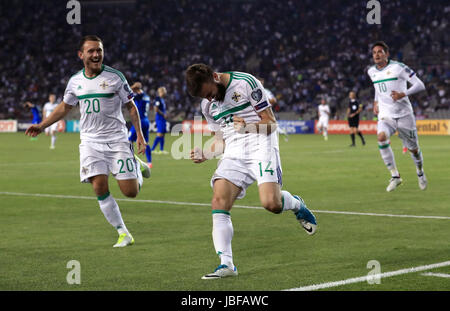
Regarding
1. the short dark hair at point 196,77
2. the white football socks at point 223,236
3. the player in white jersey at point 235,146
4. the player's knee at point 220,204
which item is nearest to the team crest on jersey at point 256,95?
the player in white jersey at point 235,146

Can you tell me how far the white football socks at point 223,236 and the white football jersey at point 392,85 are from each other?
8178 millimetres

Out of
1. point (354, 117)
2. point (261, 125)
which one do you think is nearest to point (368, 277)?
point (261, 125)

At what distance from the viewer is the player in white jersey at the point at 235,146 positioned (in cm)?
663

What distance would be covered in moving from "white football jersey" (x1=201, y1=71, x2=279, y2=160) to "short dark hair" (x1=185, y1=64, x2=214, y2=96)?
44 centimetres

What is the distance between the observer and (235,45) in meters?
52.5

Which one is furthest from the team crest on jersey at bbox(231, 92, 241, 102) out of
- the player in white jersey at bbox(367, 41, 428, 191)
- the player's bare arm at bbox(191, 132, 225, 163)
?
the player in white jersey at bbox(367, 41, 428, 191)

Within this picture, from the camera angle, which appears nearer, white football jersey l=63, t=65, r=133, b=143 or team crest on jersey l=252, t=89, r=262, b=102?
team crest on jersey l=252, t=89, r=262, b=102

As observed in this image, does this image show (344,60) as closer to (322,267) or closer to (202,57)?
(202,57)

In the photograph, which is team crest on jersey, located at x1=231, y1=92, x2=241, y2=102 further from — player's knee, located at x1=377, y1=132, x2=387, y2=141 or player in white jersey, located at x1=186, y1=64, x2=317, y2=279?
player's knee, located at x1=377, y1=132, x2=387, y2=141

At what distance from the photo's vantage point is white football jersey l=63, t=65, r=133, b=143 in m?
8.62

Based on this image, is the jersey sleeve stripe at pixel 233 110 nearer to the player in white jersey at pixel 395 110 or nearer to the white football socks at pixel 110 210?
the white football socks at pixel 110 210

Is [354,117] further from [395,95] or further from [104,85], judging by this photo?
[104,85]

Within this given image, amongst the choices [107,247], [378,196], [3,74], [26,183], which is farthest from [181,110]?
[107,247]
